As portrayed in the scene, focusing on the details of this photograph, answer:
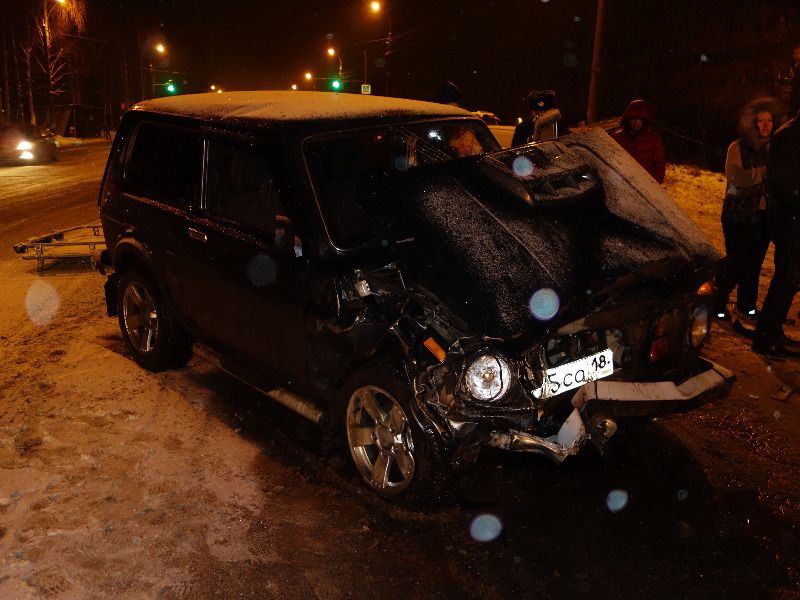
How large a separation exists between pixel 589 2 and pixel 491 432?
4295 cm

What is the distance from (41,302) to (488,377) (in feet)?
18.5

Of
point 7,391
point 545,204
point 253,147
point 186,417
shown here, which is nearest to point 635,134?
point 545,204

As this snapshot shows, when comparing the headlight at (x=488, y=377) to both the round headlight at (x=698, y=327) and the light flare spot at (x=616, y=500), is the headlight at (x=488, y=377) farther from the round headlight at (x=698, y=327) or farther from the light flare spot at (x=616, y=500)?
the round headlight at (x=698, y=327)

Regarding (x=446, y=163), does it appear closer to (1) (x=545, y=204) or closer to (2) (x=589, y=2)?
(1) (x=545, y=204)

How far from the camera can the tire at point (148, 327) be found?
16.8 feet

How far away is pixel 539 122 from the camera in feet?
21.7

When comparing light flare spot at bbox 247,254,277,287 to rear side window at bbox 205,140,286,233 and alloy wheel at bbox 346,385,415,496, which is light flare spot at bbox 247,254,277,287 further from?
alloy wheel at bbox 346,385,415,496

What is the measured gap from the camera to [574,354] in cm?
356

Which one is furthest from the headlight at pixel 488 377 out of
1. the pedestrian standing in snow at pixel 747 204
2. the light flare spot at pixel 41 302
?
the light flare spot at pixel 41 302

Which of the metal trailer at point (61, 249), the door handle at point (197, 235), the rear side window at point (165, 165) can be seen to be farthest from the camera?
the metal trailer at point (61, 249)

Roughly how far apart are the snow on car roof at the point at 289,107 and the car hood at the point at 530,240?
857mm

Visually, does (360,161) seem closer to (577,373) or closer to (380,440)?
(380,440)

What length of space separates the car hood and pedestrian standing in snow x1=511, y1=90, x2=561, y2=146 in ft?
8.30

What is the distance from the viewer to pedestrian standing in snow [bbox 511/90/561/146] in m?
6.65
